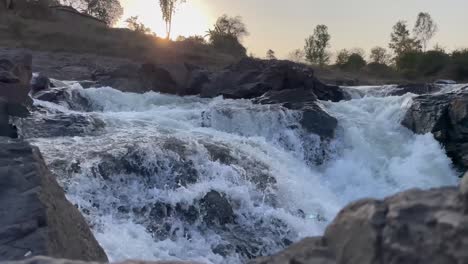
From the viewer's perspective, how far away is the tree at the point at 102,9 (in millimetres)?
59062

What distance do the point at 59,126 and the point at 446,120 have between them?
8.48m

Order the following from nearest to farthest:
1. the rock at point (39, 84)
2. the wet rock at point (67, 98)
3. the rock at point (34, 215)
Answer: the rock at point (34, 215)
the wet rock at point (67, 98)
the rock at point (39, 84)

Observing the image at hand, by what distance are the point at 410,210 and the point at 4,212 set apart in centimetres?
324

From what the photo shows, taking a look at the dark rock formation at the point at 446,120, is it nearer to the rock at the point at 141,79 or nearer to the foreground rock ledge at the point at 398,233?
the rock at the point at 141,79

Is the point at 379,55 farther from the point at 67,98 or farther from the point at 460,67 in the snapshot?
the point at 67,98

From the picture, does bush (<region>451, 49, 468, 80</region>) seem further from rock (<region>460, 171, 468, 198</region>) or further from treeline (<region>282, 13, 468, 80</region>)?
rock (<region>460, 171, 468, 198</region>)

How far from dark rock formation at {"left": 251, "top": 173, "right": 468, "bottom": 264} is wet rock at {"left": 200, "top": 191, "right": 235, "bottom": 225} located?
5972 millimetres

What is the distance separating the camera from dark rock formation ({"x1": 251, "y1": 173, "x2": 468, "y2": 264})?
1835 millimetres

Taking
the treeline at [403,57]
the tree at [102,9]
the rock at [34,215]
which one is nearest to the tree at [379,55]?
the treeline at [403,57]

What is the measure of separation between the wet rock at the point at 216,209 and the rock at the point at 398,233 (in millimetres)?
5968

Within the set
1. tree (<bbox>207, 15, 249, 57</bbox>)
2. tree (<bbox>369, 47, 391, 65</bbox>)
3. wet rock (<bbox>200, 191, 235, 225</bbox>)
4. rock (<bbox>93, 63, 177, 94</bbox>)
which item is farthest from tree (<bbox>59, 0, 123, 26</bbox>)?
wet rock (<bbox>200, 191, 235, 225</bbox>)

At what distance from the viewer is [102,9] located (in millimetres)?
59562

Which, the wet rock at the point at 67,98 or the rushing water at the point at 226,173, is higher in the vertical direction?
the wet rock at the point at 67,98

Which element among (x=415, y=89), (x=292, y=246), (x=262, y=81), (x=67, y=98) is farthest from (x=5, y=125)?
(x=415, y=89)
